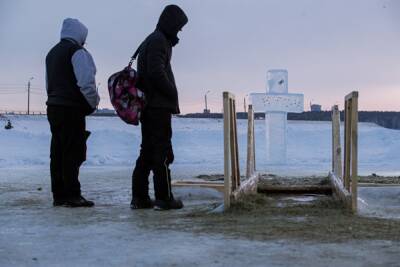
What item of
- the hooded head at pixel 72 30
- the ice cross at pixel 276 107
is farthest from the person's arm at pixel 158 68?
the ice cross at pixel 276 107

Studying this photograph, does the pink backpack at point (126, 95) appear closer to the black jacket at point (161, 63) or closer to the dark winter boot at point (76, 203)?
the black jacket at point (161, 63)

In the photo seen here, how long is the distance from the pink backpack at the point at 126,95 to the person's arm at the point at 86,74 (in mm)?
212

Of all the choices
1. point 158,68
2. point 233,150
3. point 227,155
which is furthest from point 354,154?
point 158,68

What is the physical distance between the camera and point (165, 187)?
19.1ft

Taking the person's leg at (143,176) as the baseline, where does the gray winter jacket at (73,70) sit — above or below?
above

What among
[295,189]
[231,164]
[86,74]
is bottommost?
[295,189]

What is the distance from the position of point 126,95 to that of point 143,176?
753 mm

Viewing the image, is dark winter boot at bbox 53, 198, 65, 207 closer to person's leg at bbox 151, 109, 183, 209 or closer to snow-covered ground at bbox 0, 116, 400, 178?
person's leg at bbox 151, 109, 183, 209

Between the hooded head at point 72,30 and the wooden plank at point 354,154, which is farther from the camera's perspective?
the hooded head at point 72,30

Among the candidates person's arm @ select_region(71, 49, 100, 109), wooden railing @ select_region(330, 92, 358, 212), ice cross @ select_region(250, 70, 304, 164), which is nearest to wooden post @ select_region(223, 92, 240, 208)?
wooden railing @ select_region(330, 92, 358, 212)

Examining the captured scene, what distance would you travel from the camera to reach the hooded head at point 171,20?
5848 millimetres

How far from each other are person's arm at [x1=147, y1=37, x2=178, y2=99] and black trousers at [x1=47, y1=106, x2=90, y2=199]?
908mm

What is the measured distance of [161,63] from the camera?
5.77 metres

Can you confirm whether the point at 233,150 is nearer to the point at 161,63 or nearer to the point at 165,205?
the point at 165,205
